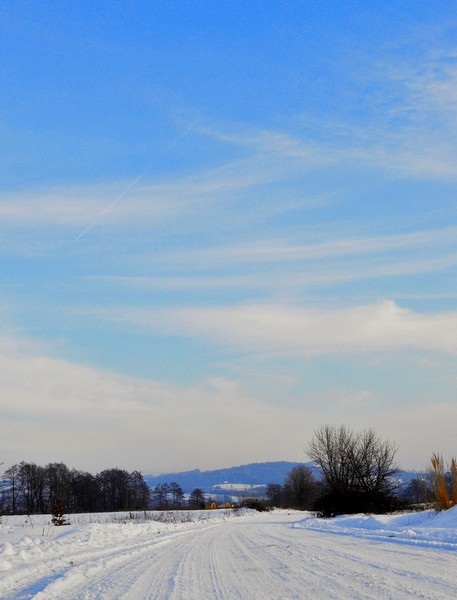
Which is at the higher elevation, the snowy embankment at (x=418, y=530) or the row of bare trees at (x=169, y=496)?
the snowy embankment at (x=418, y=530)

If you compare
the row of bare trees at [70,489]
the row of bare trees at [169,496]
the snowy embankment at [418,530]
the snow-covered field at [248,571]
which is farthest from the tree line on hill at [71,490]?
the snow-covered field at [248,571]

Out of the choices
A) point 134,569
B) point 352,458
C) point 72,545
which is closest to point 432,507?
point 72,545

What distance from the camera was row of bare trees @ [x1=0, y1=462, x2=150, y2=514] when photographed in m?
99.4

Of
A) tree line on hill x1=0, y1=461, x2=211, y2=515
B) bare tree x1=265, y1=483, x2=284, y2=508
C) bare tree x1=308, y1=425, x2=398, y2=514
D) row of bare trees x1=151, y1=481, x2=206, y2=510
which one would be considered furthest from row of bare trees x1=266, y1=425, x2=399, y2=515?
row of bare trees x1=151, y1=481, x2=206, y2=510

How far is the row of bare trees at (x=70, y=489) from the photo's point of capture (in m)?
99.4

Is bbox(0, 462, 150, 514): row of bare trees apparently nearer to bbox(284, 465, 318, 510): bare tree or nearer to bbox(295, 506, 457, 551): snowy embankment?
bbox(284, 465, 318, 510): bare tree

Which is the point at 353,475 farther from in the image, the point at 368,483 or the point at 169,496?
the point at 169,496

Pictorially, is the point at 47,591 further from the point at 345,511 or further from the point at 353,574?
the point at 345,511

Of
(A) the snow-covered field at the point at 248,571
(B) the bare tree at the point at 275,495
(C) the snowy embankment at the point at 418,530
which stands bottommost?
(B) the bare tree at the point at 275,495

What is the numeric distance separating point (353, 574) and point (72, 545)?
1056 cm

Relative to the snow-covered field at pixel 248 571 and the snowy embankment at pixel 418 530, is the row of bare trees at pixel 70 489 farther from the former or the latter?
→ the snow-covered field at pixel 248 571

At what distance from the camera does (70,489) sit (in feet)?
357

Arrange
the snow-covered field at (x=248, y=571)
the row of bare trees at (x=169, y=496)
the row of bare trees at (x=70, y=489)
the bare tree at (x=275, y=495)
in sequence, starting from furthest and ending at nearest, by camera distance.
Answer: the row of bare trees at (x=169, y=496), the bare tree at (x=275, y=495), the row of bare trees at (x=70, y=489), the snow-covered field at (x=248, y=571)

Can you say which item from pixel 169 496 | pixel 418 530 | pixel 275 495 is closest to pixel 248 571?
pixel 418 530
